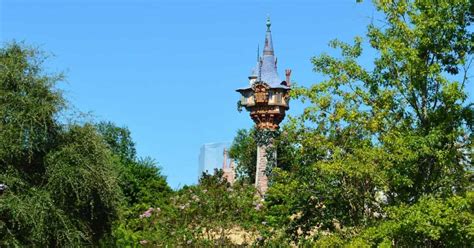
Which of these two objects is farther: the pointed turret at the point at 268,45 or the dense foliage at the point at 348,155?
the pointed turret at the point at 268,45

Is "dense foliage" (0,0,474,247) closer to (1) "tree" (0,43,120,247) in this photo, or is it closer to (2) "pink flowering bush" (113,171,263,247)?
(1) "tree" (0,43,120,247)

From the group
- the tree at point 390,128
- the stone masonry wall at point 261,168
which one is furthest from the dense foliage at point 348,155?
the stone masonry wall at point 261,168

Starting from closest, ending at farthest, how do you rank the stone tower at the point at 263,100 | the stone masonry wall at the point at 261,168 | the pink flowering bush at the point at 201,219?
the pink flowering bush at the point at 201,219 → the stone masonry wall at the point at 261,168 → the stone tower at the point at 263,100

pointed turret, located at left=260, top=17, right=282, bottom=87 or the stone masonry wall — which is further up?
pointed turret, located at left=260, top=17, right=282, bottom=87

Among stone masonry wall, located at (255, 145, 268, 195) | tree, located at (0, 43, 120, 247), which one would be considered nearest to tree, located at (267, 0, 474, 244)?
tree, located at (0, 43, 120, 247)

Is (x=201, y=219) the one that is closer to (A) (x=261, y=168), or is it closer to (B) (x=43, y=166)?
(B) (x=43, y=166)

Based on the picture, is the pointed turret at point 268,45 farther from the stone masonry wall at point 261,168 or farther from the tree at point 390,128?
the tree at point 390,128

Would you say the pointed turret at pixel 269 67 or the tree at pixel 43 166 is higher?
the pointed turret at pixel 269 67

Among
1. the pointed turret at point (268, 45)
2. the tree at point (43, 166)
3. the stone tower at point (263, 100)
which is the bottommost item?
the tree at point (43, 166)

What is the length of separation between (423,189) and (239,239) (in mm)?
5696

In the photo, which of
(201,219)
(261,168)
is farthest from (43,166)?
(261,168)

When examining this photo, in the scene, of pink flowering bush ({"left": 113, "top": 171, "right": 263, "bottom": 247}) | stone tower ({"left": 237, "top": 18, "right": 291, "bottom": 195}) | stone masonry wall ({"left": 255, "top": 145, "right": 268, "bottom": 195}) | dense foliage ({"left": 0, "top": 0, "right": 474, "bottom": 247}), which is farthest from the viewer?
stone tower ({"left": 237, "top": 18, "right": 291, "bottom": 195})

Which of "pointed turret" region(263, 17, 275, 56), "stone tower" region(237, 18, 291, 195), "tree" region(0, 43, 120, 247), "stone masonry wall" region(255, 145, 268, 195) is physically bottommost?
"tree" region(0, 43, 120, 247)

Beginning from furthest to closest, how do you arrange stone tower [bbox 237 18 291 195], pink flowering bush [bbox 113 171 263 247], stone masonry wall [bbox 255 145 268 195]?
stone tower [bbox 237 18 291 195]
stone masonry wall [bbox 255 145 268 195]
pink flowering bush [bbox 113 171 263 247]
